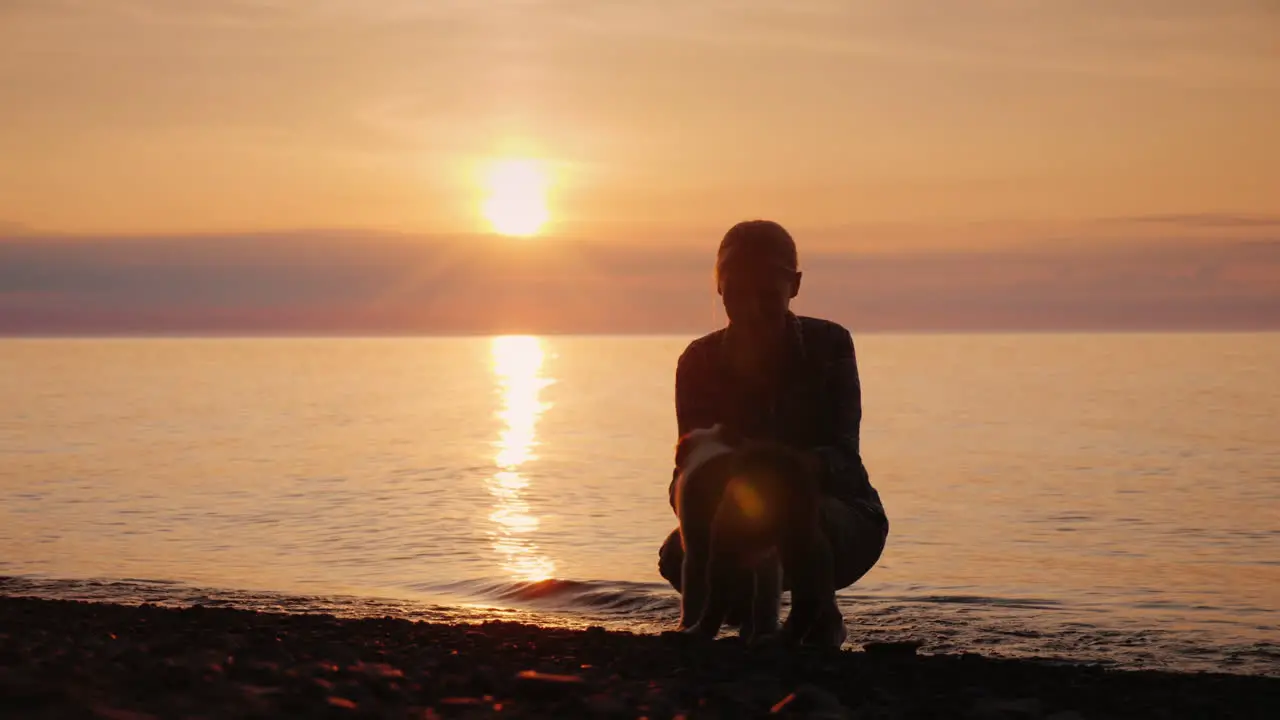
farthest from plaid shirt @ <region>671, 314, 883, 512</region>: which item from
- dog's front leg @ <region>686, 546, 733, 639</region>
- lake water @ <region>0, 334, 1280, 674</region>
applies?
lake water @ <region>0, 334, 1280, 674</region>

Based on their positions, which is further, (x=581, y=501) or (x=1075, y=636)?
(x=581, y=501)

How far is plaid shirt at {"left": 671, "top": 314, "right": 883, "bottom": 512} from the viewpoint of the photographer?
21.7 feet

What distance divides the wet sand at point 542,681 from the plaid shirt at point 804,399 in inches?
42.3

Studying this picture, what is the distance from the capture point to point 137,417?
65.1 meters

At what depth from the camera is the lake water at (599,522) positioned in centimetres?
1598

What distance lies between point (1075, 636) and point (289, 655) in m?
10.2

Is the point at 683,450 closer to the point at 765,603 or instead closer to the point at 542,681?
the point at 765,603

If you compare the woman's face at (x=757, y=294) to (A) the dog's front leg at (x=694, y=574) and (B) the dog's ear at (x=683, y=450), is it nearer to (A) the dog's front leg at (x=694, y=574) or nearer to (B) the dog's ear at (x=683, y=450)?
(B) the dog's ear at (x=683, y=450)

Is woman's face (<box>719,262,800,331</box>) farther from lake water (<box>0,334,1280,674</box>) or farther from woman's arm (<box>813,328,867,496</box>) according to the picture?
lake water (<box>0,334,1280,674</box>)

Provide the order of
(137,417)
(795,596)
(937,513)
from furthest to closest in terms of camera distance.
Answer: (137,417), (937,513), (795,596)

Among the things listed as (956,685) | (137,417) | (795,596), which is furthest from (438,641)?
(137,417)

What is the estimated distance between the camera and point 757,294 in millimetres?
6363

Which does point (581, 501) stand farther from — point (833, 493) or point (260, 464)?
point (833, 493)

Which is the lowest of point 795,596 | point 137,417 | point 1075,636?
point 1075,636
